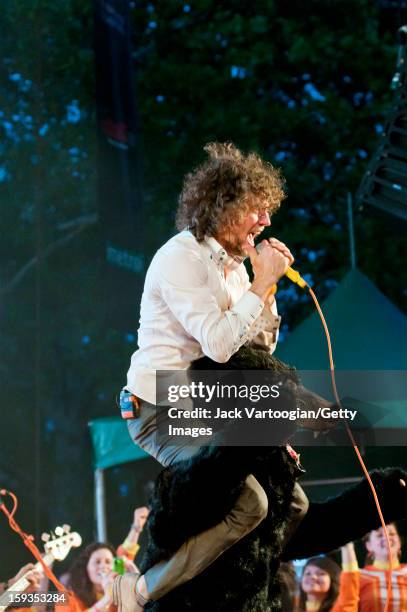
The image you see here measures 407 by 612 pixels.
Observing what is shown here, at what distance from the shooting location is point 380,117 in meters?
12.0

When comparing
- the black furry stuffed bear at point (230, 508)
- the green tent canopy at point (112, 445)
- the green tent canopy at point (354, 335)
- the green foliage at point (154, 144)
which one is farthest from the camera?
the green foliage at point (154, 144)

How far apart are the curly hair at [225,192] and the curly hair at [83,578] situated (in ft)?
11.9

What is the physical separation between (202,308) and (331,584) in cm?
331

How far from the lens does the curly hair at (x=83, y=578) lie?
221 inches

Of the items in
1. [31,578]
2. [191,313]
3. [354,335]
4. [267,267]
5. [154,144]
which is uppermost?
[154,144]

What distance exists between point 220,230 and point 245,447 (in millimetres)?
689

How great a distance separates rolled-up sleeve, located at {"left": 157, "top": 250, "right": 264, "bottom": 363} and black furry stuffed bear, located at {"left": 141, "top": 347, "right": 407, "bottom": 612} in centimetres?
17

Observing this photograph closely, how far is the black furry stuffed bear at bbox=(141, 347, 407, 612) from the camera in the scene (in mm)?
2275

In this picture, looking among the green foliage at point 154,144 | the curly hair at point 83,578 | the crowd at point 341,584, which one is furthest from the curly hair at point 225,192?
the green foliage at point 154,144

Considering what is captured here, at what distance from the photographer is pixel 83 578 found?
18.7ft

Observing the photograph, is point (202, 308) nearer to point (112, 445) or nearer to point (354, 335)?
point (354, 335)

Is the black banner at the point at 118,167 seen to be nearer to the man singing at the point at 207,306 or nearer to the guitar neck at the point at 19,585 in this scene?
the guitar neck at the point at 19,585

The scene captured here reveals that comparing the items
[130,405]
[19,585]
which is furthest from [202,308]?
[19,585]

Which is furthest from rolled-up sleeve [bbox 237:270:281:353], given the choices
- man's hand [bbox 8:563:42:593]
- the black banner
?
the black banner
